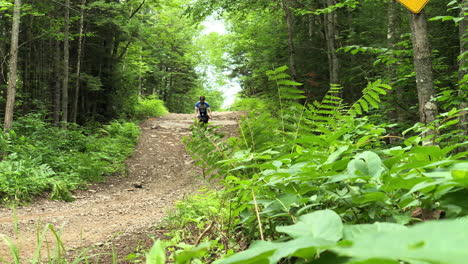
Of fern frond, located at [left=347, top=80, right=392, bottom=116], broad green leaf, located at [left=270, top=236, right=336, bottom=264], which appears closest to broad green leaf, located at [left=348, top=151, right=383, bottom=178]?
broad green leaf, located at [left=270, top=236, right=336, bottom=264]

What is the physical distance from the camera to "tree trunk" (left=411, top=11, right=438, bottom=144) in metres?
3.44

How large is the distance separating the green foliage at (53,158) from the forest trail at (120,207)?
349 mm

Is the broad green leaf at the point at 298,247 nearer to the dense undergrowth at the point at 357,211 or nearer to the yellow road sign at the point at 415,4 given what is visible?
the dense undergrowth at the point at 357,211

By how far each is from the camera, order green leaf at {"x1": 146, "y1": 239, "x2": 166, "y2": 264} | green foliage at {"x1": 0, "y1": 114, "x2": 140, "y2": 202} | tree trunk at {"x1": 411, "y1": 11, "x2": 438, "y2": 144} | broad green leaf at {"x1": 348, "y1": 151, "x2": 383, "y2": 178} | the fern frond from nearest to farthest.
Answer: green leaf at {"x1": 146, "y1": 239, "x2": 166, "y2": 264}, broad green leaf at {"x1": 348, "y1": 151, "x2": 383, "y2": 178}, the fern frond, tree trunk at {"x1": 411, "y1": 11, "x2": 438, "y2": 144}, green foliage at {"x1": 0, "y1": 114, "x2": 140, "y2": 202}

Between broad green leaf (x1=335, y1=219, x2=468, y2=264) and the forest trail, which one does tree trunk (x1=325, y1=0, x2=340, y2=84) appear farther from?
broad green leaf (x1=335, y1=219, x2=468, y2=264)

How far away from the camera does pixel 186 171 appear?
10.9 m

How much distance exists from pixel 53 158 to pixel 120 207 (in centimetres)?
392

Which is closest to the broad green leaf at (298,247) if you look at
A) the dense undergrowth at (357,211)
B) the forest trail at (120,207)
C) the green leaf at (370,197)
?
the dense undergrowth at (357,211)

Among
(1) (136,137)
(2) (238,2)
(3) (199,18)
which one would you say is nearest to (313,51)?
(2) (238,2)

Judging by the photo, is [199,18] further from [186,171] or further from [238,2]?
[186,171]

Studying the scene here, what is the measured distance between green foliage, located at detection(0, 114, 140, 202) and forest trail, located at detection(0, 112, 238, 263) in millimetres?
349

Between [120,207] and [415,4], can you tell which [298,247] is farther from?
[120,207]

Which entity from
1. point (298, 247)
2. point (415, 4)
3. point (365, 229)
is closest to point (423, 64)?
point (415, 4)

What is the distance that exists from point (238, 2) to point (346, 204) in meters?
12.9
